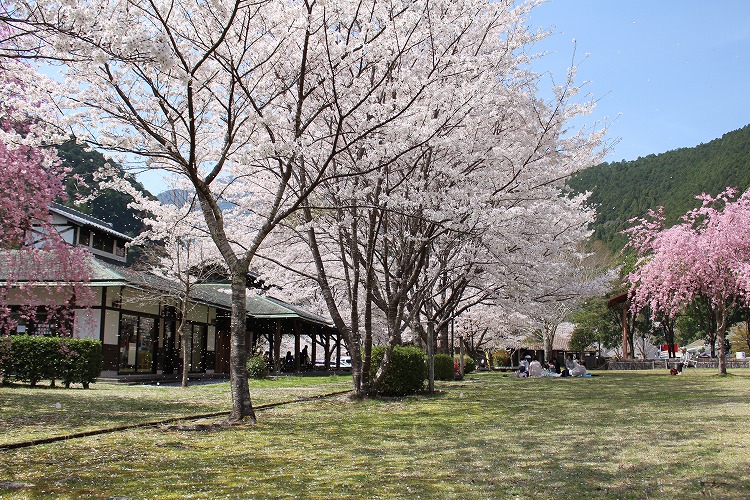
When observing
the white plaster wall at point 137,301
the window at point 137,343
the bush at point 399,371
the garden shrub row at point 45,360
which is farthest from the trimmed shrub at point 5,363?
the bush at point 399,371

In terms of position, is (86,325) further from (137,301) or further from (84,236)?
(84,236)

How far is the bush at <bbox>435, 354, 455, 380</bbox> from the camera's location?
21517 mm

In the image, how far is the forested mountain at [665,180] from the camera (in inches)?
2051

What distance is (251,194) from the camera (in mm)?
15727

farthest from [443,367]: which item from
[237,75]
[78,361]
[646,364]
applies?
[646,364]

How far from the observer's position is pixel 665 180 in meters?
62.8

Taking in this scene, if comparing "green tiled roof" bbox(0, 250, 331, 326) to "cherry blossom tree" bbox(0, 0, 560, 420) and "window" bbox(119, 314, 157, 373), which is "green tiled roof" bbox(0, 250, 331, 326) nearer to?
"window" bbox(119, 314, 157, 373)

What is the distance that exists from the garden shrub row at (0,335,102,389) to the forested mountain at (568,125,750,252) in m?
43.6

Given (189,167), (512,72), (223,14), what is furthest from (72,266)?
(512,72)

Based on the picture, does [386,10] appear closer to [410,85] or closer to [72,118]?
[410,85]

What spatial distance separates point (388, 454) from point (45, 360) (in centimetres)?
1180

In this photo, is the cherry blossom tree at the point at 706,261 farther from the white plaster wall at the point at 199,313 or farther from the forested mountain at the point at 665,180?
the forested mountain at the point at 665,180

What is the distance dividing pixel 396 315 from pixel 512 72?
6.27 m

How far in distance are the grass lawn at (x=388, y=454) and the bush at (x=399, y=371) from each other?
271 cm
